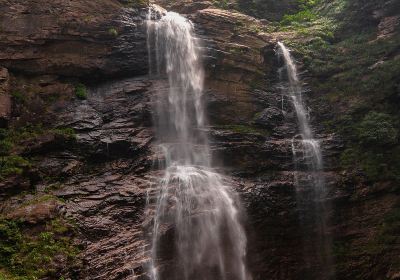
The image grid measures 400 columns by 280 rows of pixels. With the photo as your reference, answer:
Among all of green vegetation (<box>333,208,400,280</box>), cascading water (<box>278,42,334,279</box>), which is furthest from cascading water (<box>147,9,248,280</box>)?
green vegetation (<box>333,208,400,280</box>)

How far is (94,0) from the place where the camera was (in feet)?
56.8

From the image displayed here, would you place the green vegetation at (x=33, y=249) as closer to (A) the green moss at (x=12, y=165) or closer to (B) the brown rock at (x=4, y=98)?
(A) the green moss at (x=12, y=165)

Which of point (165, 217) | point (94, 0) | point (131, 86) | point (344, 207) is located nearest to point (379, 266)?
point (344, 207)

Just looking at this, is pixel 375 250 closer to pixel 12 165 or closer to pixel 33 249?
pixel 33 249

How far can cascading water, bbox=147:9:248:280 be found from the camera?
42.0 ft

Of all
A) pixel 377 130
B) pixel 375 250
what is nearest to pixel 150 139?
pixel 377 130

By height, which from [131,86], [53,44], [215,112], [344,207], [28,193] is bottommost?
[344,207]

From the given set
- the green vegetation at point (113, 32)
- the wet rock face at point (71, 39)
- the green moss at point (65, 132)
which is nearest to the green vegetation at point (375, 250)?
the green moss at point (65, 132)

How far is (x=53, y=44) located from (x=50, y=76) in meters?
1.29

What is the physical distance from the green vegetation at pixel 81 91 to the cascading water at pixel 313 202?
8.19m

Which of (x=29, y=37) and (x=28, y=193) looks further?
(x=29, y=37)

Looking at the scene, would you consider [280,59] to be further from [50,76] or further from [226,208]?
[50,76]

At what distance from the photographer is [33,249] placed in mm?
11266

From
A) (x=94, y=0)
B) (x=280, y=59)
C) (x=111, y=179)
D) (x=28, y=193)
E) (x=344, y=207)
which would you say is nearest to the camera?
(x=28, y=193)
